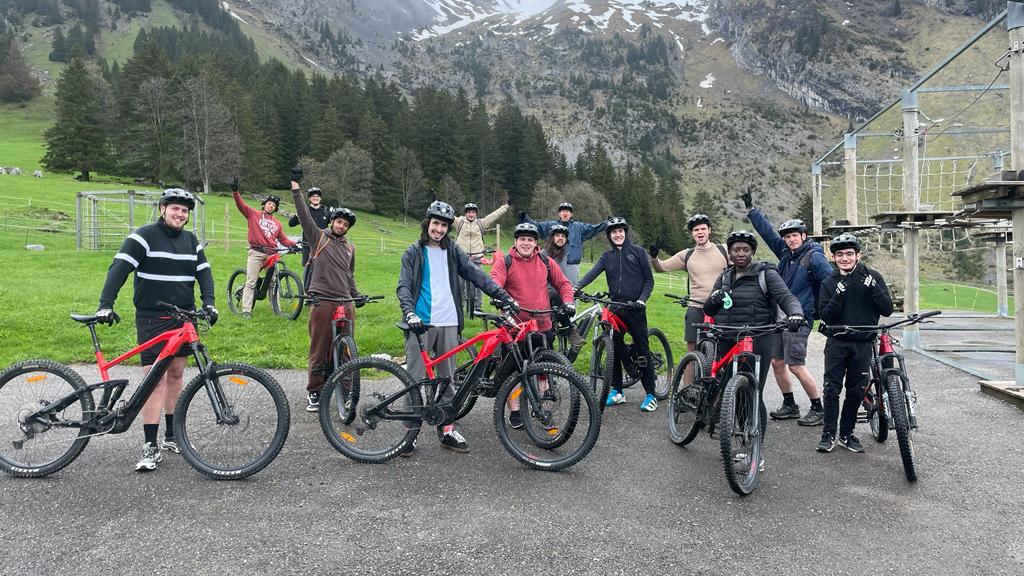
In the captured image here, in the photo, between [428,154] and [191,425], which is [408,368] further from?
[428,154]

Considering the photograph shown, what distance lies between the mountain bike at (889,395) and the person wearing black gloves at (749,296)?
26.6 inches

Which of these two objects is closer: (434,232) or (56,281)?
(434,232)

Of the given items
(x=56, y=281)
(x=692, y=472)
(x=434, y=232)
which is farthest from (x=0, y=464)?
(x=56, y=281)

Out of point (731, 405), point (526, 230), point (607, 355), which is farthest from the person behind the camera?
point (607, 355)

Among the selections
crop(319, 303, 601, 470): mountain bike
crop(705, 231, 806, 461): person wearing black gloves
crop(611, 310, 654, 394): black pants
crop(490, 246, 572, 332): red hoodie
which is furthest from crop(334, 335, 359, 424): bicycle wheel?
crop(705, 231, 806, 461): person wearing black gloves

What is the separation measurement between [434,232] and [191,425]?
2809 millimetres

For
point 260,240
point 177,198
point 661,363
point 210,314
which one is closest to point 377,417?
point 210,314

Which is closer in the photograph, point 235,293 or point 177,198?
point 177,198

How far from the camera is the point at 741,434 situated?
520 centimetres

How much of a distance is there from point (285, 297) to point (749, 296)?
914cm

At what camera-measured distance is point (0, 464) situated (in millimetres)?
5090

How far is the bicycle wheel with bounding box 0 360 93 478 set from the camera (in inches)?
198

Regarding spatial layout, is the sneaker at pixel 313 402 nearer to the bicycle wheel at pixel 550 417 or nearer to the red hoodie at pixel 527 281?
the red hoodie at pixel 527 281

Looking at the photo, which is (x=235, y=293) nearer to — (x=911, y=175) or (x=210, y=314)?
(x=210, y=314)
